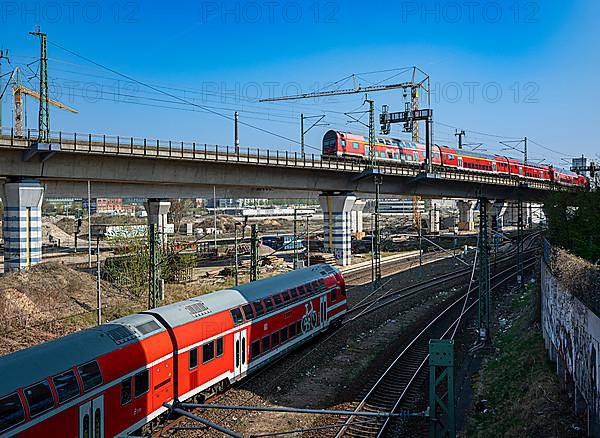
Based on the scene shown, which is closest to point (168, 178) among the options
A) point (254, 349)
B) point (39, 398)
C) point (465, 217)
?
point (254, 349)

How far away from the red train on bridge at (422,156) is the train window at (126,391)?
37125mm

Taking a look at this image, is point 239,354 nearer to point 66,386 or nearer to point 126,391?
point 126,391

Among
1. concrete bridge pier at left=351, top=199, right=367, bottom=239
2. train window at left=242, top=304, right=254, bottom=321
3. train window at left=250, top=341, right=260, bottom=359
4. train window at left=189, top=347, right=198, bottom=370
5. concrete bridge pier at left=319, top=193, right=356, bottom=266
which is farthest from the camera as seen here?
concrete bridge pier at left=351, top=199, right=367, bottom=239

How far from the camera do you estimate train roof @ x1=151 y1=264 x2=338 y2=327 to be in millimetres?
15793

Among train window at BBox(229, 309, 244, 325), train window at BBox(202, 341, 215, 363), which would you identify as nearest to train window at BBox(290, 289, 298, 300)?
train window at BBox(229, 309, 244, 325)

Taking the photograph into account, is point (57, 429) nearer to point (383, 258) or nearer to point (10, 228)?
point (10, 228)

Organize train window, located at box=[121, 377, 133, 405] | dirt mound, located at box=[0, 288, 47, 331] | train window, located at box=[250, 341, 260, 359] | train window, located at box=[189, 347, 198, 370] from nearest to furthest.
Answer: train window, located at box=[121, 377, 133, 405], train window, located at box=[189, 347, 198, 370], train window, located at box=[250, 341, 260, 359], dirt mound, located at box=[0, 288, 47, 331]

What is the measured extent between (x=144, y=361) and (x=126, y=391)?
89cm

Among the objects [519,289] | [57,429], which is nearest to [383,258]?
[519,289]

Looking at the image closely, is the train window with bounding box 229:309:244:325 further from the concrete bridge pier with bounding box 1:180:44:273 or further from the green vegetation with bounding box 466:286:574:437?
the concrete bridge pier with bounding box 1:180:44:273

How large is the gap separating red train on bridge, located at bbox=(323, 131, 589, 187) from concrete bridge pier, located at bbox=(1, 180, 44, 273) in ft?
90.8

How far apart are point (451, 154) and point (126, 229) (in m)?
43.3

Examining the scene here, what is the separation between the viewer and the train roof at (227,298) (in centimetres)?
1579

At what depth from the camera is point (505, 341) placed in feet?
79.8
